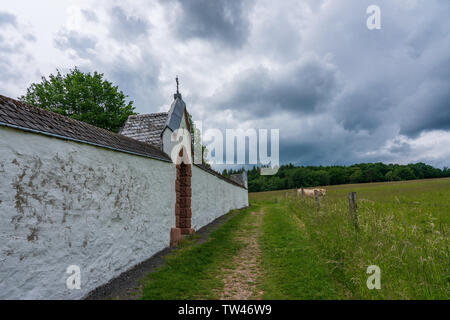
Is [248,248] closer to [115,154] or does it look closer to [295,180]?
[115,154]

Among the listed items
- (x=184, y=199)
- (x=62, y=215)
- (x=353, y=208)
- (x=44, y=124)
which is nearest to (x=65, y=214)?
(x=62, y=215)

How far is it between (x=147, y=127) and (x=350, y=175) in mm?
59649

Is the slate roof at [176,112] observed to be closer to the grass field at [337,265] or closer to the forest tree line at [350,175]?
the grass field at [337,265]

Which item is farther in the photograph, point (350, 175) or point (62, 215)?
point (350, 175)

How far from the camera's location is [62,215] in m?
3.32

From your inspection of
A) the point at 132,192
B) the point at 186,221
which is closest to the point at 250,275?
the point at 132,192

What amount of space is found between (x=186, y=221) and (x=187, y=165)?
2.06m

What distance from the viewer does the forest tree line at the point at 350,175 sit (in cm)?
4938

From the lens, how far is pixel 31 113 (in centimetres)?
340

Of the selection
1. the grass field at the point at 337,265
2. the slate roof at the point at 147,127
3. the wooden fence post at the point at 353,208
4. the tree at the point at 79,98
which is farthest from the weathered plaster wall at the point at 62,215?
the tree at the point at 79,98

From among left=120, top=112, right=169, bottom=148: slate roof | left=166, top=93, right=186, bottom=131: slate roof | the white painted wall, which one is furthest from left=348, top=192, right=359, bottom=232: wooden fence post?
left=166, top=93, right=186, bottom=131: slate roof

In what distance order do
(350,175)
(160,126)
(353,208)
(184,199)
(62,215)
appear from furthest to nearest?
(350,175), (184,199), (160,126), (353,208), (62,215)

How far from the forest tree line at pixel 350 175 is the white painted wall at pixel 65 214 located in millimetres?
40078

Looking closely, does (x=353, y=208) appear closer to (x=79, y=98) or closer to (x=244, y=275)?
(x=244, y=275)
